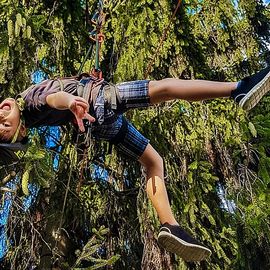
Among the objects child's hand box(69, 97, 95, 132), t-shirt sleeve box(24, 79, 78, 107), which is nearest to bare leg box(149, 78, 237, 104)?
t-shirt sleeve box(24, 79, 78, 107)

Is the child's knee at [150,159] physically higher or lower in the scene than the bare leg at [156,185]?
higher

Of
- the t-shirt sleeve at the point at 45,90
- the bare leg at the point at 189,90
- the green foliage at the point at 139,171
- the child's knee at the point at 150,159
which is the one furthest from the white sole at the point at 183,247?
the green foliage at the point at 139,171

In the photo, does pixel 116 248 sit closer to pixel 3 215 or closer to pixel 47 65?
pixel 3 215

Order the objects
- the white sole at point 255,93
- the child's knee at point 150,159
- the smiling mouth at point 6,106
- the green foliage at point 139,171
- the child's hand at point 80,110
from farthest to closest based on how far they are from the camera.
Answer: the green foliage at point 139,171
the child's knee at point 150,159
the smiling mouth at point 6,106
the white sole at point 255,93
the child's hand at point 80,110

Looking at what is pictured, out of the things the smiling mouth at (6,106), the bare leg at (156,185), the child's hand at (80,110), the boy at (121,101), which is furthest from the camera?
the bare leg at (156,185)

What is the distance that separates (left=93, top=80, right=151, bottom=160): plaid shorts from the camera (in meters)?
2.80

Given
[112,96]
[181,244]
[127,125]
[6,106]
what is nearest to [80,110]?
[112,96]

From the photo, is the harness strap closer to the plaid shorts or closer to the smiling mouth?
the plaid shorts

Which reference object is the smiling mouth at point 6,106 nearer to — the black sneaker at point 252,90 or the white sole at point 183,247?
the white sole at point 183,247

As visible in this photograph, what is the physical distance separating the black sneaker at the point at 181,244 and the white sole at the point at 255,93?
0.72 meters

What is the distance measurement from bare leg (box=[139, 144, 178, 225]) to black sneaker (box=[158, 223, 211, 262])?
0.16 metres

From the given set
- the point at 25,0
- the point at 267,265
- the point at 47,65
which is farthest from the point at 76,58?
the point at 267,265

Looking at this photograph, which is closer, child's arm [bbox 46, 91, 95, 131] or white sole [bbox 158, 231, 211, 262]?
child's arm [bbox 46, 91, 95, 131]

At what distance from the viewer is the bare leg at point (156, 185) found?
9.82 feet
